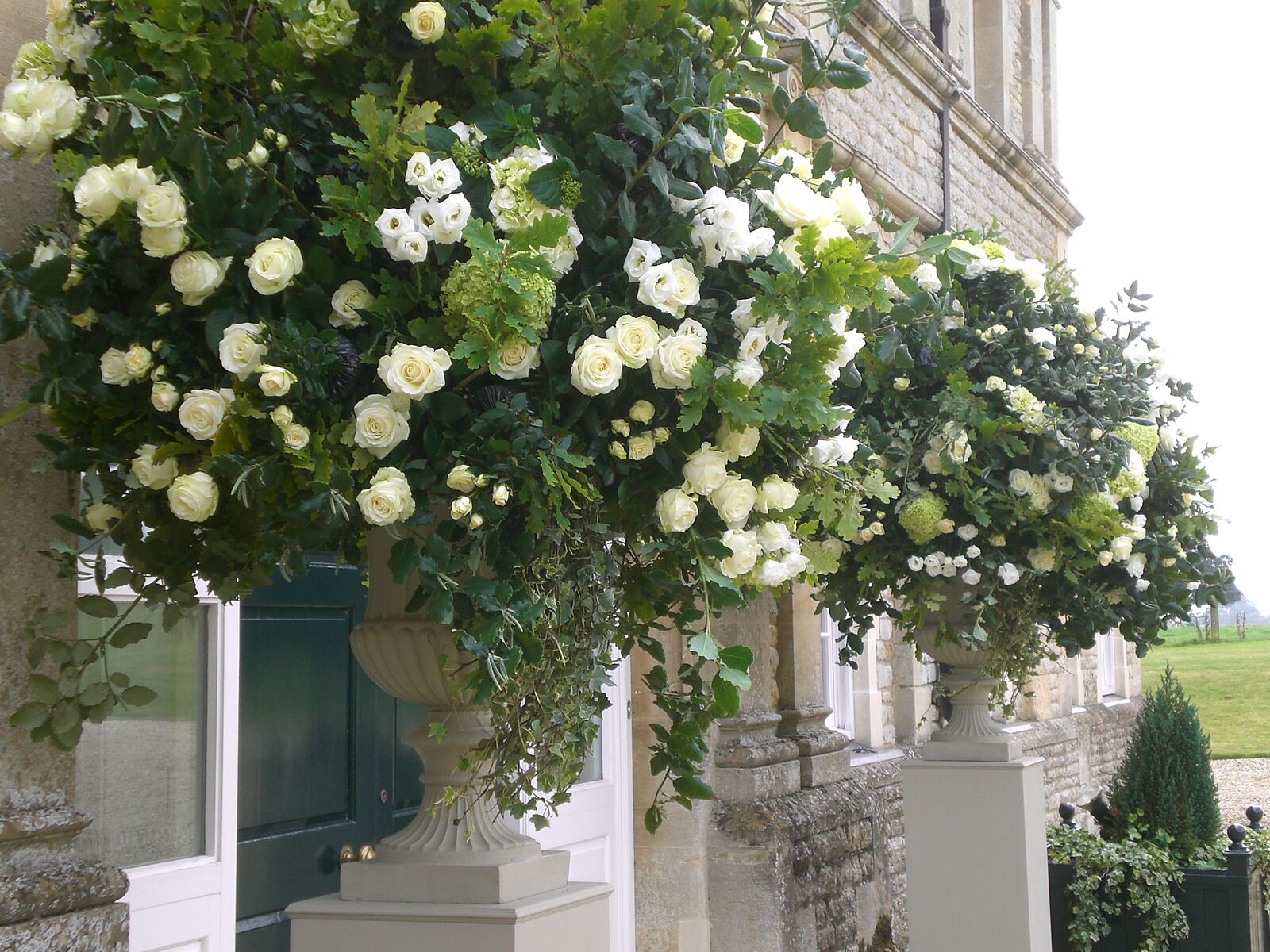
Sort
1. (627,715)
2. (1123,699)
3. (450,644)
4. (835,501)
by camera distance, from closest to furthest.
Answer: (450,644) → (835,501) → (627,715) → (1123,699)

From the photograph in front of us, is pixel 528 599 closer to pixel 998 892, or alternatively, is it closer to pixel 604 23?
pixel 604 23

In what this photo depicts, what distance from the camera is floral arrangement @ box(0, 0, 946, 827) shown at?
167 centimetres

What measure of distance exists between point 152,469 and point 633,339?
0.68 meters

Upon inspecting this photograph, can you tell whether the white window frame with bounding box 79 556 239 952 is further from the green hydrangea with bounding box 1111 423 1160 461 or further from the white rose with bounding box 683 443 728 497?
the green hydrangea with bounding box 1111 423 1160 461

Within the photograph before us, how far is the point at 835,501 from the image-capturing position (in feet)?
6.97

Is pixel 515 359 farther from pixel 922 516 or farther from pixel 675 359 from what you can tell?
pixel 922 516

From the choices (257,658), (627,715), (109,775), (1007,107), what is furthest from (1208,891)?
(1007,107)

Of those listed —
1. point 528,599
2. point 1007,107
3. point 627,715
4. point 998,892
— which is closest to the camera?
point 528,599

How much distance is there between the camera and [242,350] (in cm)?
165

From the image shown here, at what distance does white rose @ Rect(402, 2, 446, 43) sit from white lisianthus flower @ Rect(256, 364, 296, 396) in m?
0.49

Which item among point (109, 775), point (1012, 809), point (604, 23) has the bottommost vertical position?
point (1012, 809)

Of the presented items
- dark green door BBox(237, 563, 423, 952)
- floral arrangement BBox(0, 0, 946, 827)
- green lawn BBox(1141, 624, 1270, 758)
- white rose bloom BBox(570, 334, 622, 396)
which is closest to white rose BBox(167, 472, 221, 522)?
floral arrangement BBox(0, 0, 946, 827)

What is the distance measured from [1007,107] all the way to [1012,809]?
27.8 feet

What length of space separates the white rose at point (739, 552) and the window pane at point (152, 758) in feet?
5.71
